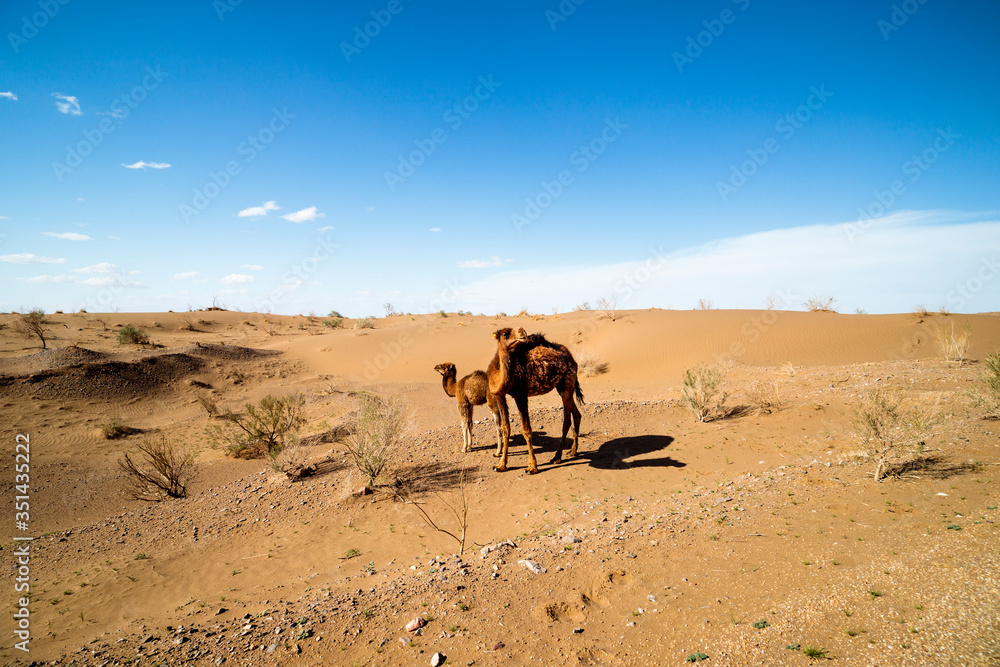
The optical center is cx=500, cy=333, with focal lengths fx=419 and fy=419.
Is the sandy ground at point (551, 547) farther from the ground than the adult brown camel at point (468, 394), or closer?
closer

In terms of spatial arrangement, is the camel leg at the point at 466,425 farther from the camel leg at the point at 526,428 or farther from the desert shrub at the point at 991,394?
the desert shrub at the point at 991,394

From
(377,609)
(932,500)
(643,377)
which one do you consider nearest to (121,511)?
(377,609)

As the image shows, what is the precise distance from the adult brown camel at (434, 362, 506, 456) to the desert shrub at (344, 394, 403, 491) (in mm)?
1383

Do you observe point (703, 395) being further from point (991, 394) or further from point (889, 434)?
point (991, 394)

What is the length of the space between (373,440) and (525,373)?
336cm

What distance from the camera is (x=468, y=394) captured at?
9.66 m

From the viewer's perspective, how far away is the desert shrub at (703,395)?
11312 mm

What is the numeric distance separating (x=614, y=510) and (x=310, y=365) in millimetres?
21867

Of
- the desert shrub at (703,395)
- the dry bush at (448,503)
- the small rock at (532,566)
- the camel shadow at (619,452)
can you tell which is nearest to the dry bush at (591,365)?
the desert shrub at (703,395)

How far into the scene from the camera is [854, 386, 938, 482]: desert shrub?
6320 millimetres

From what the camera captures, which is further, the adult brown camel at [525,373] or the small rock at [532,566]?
the adult brown camel at [525,373]

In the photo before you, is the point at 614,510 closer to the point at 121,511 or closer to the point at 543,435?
the point at 543,435

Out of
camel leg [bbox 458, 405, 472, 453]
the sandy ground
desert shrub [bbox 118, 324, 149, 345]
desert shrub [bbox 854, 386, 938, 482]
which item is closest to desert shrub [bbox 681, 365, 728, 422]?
the sandy ground

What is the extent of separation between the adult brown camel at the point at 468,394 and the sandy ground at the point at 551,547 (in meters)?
0.69
